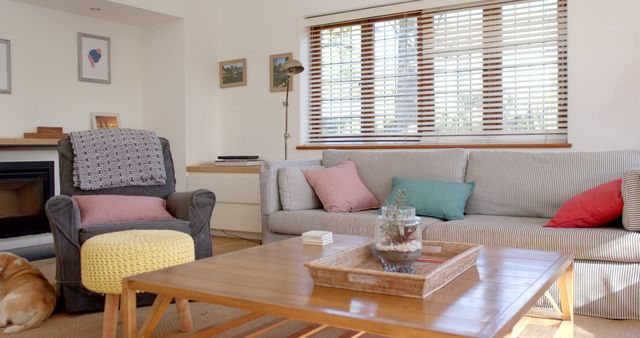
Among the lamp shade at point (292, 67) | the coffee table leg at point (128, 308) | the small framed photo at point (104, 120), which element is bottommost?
the coffee table leg at point (128, 308)

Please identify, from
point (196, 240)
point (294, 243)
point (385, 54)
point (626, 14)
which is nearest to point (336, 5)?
point (385, 54)

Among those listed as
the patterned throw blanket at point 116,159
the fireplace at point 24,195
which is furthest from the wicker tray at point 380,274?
the fireplace at point 24,195

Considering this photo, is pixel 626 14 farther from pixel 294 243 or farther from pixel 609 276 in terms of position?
pixel 294 243

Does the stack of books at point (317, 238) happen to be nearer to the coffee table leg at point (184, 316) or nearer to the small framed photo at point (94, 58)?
the coffee table leg at point (184, 316)

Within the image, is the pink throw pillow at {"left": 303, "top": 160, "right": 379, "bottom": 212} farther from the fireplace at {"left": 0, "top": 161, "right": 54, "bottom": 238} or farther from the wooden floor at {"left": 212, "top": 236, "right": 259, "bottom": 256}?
the fireplace at {"left": 0, "top": 161, "right": 54, "bottom": 238}

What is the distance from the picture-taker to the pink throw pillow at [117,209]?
2.88 m

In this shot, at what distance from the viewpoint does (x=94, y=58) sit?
5059 mm

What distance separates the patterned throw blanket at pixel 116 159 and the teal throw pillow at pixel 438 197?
1.46 m

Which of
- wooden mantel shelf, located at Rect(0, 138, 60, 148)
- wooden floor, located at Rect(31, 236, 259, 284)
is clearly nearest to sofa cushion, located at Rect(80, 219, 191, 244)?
wooden floor, located at Rect(31, 236, 259, 284)

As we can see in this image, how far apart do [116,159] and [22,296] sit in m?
1.02

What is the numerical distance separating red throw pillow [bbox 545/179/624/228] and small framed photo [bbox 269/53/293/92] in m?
2.78

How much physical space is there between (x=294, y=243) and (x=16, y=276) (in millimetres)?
1283

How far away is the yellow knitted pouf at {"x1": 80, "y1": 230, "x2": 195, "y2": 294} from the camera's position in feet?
7.41

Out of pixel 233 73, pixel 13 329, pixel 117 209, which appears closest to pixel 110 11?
pixel 233 73
